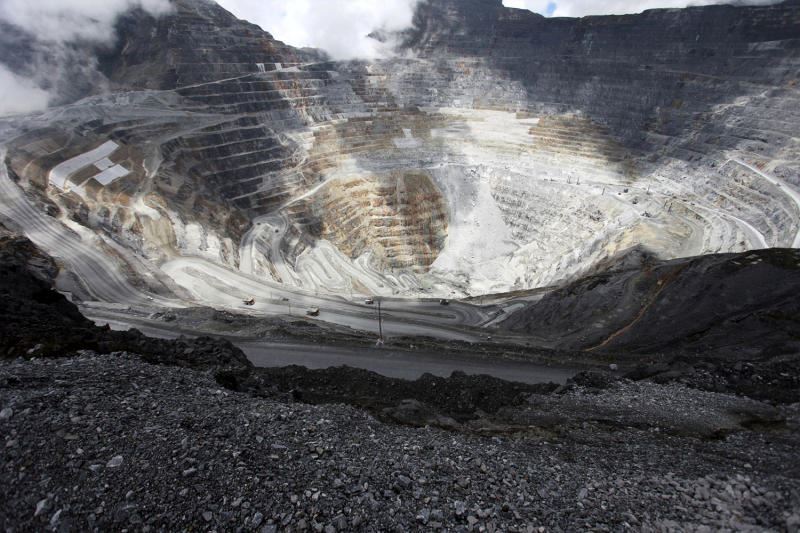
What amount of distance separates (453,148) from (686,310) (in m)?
67.7

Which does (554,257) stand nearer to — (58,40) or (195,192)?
(195,192)

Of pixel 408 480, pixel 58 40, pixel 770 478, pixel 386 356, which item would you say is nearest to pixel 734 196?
pixel 386 356

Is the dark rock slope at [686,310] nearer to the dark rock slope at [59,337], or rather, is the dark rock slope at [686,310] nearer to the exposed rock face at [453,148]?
the exposed rock face at [453,148]

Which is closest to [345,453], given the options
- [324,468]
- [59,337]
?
[324,468]

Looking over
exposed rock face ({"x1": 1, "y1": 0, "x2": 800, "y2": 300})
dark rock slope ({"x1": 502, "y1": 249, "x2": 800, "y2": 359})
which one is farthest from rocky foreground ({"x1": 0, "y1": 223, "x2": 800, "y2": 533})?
exposed rock face ({"x1": 1, "y1": 0, "x2": 800, "y2": 300})

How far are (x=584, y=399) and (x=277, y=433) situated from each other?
40.1 ft

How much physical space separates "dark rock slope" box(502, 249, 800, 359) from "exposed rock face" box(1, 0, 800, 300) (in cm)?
1732

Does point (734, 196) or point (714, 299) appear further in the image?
point (734, 196)

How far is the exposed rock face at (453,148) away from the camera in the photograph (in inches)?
2208

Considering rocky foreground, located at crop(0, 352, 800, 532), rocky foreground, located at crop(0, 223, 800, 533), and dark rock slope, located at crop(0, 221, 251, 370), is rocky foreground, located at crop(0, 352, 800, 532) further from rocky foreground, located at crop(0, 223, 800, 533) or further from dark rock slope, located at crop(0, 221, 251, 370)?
dark rock slope, located at crop(0, 221, 251, 370)

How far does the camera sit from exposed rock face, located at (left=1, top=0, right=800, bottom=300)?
56094 millimetres

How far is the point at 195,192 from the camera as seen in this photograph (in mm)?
62219

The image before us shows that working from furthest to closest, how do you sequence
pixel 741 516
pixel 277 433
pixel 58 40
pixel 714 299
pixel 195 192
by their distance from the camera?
1. pixel 58 40
2. pixel 195 192
3. pixel 714 299
4. pixel 277 433
5. pixel 741 516

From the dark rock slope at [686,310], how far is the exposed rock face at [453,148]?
56.8 feet
